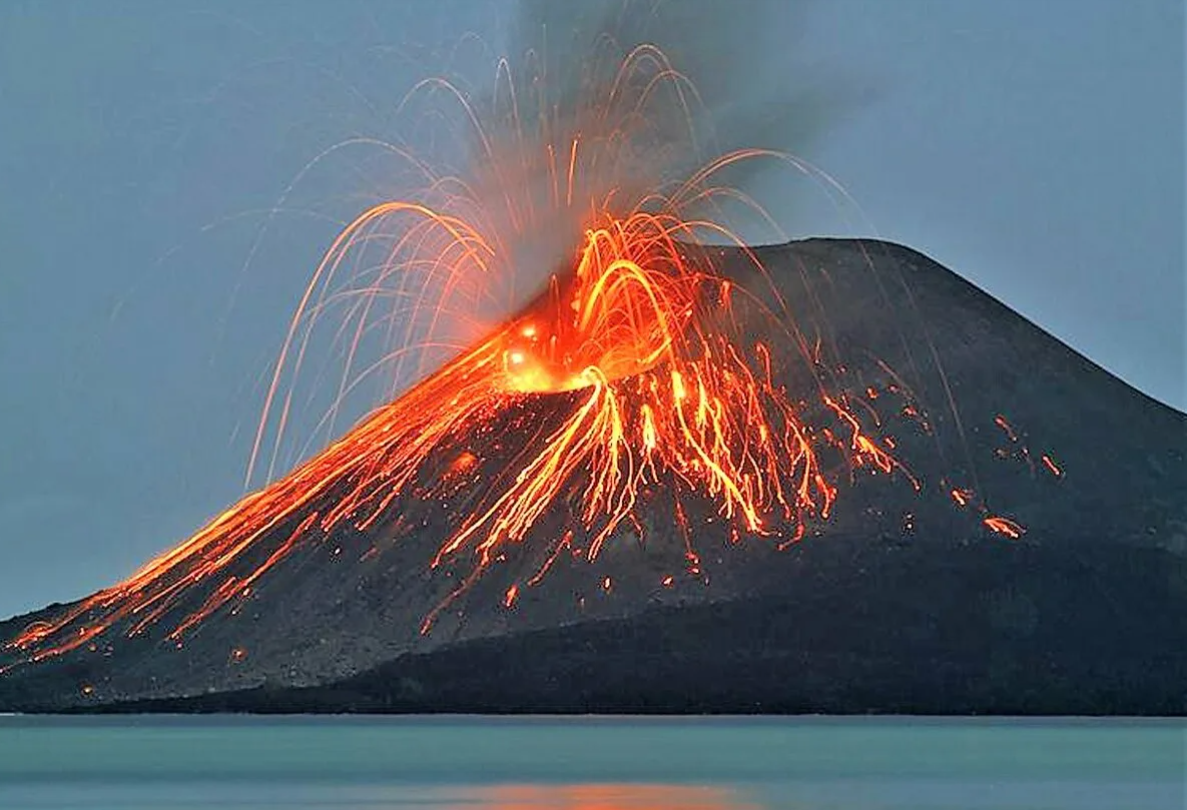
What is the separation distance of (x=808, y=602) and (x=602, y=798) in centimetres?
4930

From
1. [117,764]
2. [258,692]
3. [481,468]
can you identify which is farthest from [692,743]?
[481,468]

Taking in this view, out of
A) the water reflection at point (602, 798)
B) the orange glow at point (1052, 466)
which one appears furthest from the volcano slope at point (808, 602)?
the water reflection at point (602, 798)

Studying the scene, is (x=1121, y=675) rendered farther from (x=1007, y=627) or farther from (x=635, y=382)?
(x=635, y=382)

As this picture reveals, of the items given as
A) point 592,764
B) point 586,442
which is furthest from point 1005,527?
point 592,764

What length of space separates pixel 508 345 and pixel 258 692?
23.9m

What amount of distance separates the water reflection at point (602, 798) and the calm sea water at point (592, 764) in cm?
5

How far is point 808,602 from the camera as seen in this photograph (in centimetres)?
9438

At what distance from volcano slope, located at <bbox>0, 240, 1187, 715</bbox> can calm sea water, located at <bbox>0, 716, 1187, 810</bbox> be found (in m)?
4.79

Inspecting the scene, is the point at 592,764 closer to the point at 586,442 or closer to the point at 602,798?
the point at 602,798

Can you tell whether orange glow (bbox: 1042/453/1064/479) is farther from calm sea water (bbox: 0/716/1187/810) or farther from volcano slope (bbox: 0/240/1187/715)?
calm sea water (bbox: 0/716/1187/810)

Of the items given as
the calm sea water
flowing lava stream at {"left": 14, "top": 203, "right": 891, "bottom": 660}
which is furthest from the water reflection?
flowing lava stream at {"left": 14, "top": 203, "right": 891, "bottom": 660}

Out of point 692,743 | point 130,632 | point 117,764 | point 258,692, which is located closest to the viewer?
point 117,764

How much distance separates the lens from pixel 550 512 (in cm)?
9706

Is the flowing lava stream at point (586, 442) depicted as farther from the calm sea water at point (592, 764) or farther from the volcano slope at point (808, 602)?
the calm sea water at point (592, 764)
